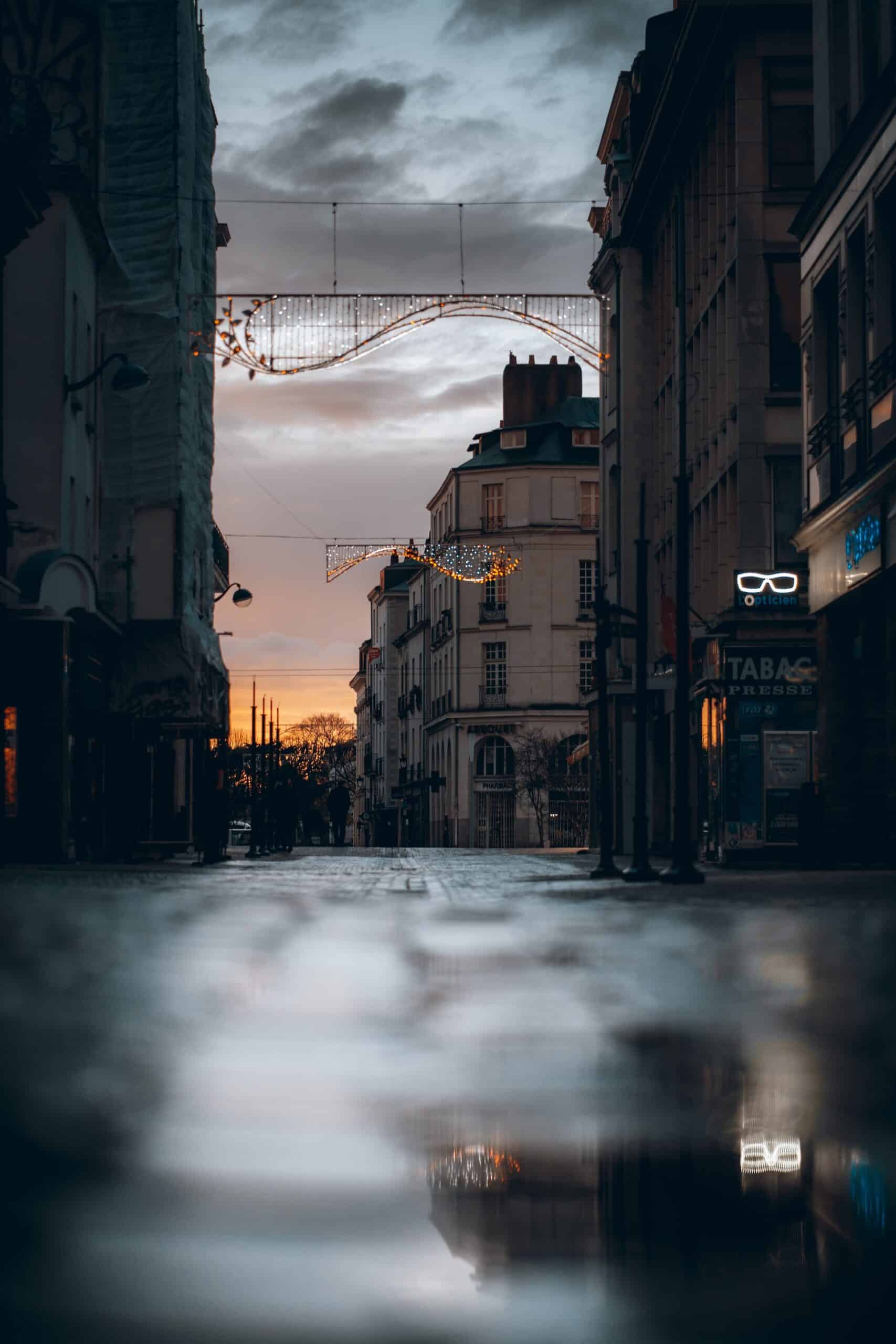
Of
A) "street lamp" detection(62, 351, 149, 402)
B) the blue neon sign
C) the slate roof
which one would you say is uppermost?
the slate roof

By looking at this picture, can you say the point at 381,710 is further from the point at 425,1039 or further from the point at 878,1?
A: the point at 425,1039

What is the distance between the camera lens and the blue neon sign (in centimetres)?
2666

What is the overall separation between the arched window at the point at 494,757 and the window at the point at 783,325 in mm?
60613

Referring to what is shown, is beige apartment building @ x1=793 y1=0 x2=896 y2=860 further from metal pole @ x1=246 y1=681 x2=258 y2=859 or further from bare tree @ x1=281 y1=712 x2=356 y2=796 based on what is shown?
bare tree @ x1=281 y1=712 x2=356 y2=796

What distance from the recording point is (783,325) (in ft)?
126

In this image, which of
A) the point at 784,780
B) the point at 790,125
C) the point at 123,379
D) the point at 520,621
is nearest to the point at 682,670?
the point at 784,780

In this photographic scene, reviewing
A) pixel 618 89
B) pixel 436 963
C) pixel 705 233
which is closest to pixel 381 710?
pixel 618 89

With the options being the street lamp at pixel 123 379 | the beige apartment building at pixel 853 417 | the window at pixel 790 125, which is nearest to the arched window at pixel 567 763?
the window at pixel 790 125

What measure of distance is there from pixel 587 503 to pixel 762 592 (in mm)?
63921

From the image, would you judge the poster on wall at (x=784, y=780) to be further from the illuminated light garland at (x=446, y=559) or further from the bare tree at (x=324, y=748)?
the bare tree at (x=324, y=748)

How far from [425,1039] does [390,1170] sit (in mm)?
2776

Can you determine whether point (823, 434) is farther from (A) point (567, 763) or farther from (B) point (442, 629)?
(B) point (442, 629)

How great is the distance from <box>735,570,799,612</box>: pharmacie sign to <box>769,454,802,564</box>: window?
5.06 ft

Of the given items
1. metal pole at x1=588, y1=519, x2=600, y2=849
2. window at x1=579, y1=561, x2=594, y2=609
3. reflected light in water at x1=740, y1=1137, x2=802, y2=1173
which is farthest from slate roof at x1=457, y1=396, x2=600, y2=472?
reflected light in water at x1=740, y1=1137, x2=802, y2=1173
